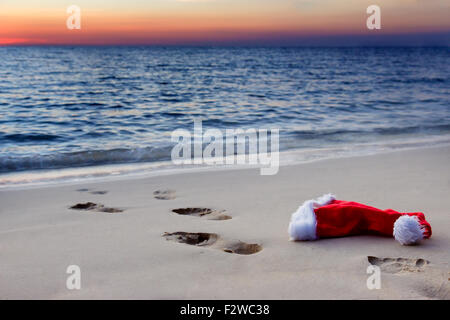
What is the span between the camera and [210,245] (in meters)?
2.98

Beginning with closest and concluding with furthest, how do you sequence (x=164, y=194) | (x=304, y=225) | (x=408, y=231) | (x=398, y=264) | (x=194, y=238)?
(x=398, y=264)
(x=408, y=231)
(x=304, y=225)
(x=194, y=238)
(x=164, y=194)

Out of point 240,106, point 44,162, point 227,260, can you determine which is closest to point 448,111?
point 240,106

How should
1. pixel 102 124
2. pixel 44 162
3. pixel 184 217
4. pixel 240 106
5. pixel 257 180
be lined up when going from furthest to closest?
pixel 240 106 → pixel 102 124 → pixel 44 162 → pixel 257 180 → pixel 184 217

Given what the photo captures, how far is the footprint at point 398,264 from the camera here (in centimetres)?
250

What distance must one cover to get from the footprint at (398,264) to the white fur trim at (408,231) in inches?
8.3

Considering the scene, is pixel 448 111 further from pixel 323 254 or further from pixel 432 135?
pixel 323 254

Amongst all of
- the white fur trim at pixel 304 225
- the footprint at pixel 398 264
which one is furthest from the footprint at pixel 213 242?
the footprint at pixel 398 264

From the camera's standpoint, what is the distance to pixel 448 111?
13.0m

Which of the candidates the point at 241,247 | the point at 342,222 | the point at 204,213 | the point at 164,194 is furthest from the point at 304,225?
the point at 164,194

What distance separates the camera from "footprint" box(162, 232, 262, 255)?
2918 mm

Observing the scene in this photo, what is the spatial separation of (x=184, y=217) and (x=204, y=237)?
1.79 ft

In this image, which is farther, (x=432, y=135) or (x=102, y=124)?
(x=102, y=124)

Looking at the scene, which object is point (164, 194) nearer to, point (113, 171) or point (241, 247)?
point (241, 247)

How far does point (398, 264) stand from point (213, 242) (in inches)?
47.5
